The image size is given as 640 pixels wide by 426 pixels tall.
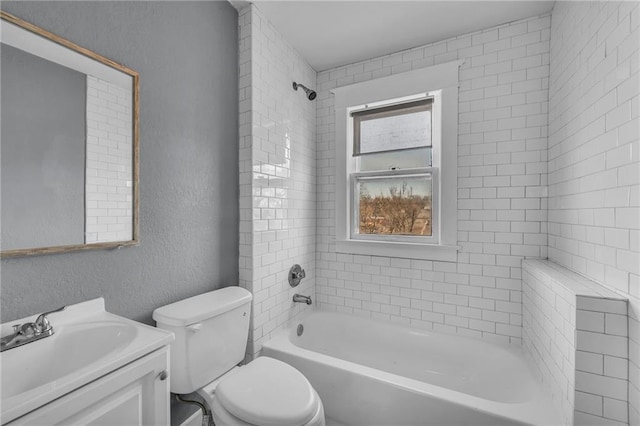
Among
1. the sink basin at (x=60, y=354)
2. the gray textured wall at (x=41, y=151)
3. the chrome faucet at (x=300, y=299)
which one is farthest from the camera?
the chrome faucet at (x=300, y=299)

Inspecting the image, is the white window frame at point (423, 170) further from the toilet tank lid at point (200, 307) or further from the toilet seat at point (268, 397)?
the toilet seat at point (268, 397)

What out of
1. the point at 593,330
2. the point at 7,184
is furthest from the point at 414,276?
the point at 7,184

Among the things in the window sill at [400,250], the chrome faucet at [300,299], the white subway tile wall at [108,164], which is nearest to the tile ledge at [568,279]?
the window sill at [400,250]

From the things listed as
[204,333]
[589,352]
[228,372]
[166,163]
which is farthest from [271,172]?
[589,352]

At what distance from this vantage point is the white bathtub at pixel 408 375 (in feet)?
4.64

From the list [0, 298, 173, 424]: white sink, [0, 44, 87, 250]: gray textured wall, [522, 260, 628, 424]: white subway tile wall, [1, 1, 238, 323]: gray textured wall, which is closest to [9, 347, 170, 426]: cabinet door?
[0, 298, 173, 424]: white sink

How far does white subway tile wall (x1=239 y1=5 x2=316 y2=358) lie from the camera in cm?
191

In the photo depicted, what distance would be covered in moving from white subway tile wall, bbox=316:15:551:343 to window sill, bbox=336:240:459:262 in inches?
2.3

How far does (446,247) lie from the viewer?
7.09 feet

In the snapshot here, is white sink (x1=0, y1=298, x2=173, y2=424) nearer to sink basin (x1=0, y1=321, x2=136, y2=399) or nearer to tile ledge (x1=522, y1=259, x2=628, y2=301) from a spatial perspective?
sink basin (x1=0, y1=321, x2=136, y2=399)

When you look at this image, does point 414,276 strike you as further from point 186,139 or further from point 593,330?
point 186,139

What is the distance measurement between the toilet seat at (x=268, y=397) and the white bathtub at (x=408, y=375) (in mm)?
422

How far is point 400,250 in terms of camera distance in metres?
2.32

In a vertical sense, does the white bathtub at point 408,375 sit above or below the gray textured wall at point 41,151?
below
